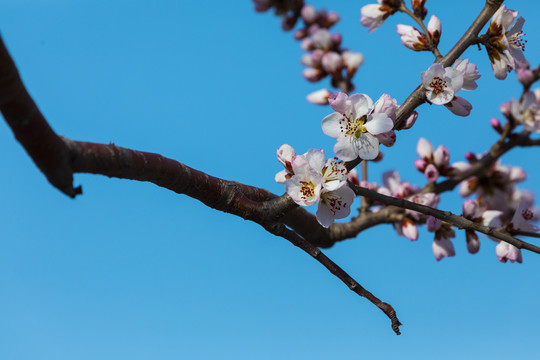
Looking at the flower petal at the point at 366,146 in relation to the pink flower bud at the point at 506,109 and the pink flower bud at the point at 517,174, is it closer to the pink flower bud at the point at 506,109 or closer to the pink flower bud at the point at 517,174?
the pink flower bud at the point at 506,109

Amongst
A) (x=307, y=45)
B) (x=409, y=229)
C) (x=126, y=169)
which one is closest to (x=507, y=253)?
(x=409, y=229)

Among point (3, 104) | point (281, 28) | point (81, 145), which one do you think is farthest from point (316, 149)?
point (281, 28)

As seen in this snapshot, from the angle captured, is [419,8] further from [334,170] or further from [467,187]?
[467,187]

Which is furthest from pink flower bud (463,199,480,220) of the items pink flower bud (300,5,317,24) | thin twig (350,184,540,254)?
pink flower bud (300,5,317,24)

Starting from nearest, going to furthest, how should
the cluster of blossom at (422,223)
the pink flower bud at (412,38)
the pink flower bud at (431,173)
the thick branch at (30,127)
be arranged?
1. the thick branch at (30,127)
2. the pink flower bud at (412,38)
3. the cluster of blossom at (422,223)
4. the pink flower bud at (431,173)

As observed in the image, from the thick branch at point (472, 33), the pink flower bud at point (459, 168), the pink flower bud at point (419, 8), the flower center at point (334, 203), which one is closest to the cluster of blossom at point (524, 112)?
the pink flower bud at point (459, 168)

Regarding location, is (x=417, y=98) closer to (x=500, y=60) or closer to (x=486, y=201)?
(x=500, y=60)
